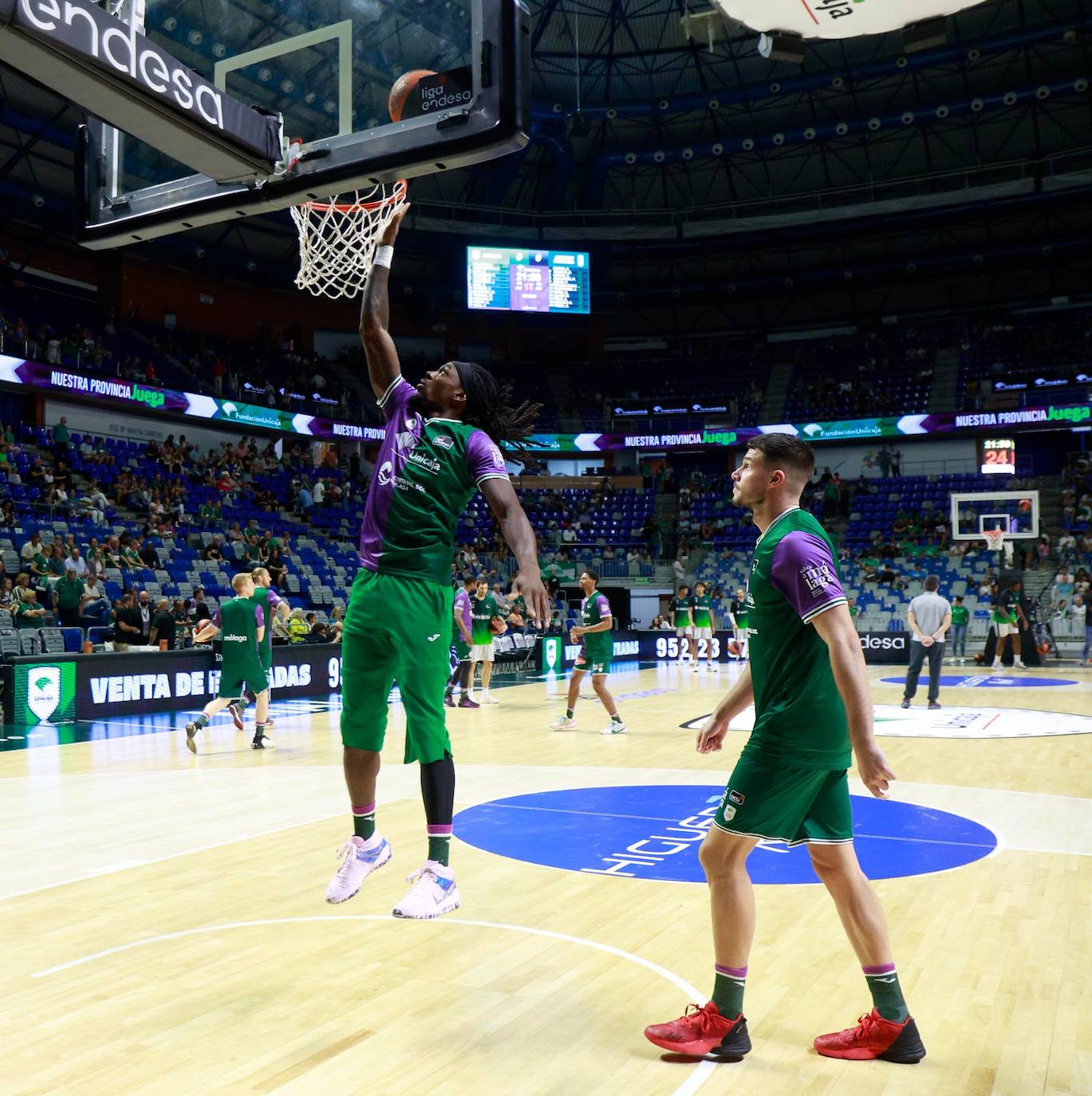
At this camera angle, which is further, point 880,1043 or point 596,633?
point 596,633

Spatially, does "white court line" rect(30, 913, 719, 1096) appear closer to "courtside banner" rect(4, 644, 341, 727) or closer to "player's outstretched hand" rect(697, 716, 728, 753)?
"player's outstretched hand" rect(697, 716, 728, 753)

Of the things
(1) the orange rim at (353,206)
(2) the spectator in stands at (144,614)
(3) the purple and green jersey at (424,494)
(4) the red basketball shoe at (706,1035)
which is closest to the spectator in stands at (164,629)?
(2) the spectator in stands at (144,614)

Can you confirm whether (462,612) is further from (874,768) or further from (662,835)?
(874,768)

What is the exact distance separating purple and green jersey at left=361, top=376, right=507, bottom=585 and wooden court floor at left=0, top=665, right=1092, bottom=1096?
1644mm

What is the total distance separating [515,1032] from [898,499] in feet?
102

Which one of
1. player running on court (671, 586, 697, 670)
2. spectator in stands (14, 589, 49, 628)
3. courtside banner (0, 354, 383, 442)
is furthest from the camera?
player running on court (671, 586, 697, 670)

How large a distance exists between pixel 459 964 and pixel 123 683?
10.8 meters

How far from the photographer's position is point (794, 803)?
325 cm

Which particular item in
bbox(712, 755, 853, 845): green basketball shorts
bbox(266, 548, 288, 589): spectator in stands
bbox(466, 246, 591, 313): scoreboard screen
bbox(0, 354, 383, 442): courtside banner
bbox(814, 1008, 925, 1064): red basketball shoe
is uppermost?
bbox(466, 246, 591, 313): scoreboard screen

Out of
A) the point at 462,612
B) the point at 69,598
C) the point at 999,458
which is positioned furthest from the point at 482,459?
the point at 999,458

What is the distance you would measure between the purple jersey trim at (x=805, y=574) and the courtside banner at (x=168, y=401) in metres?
23.1

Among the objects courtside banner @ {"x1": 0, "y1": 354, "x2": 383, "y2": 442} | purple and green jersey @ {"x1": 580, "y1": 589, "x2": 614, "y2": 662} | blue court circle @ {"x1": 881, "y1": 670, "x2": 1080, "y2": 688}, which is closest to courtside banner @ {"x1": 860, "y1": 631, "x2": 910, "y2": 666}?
blue court circle @ {"x1": 881, "y1": 670, "x2": 1080, "y2": 688}

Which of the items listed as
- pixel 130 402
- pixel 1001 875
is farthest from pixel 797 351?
pixel 1001 875

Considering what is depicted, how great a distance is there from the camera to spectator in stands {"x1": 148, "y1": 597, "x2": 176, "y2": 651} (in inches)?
597
